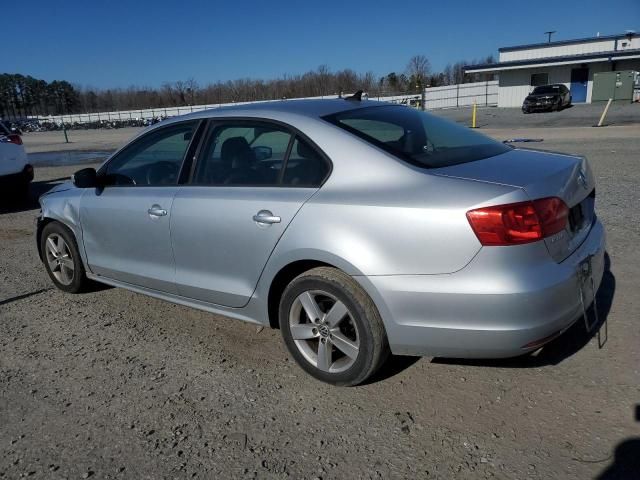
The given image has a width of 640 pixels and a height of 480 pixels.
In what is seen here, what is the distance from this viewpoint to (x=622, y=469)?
2316mm

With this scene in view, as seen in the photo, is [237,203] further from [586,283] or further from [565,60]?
[565,60]

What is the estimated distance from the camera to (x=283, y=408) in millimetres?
2961

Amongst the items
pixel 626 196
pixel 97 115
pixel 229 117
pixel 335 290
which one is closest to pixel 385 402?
pixel 335 290

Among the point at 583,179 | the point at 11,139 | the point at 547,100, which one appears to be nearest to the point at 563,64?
the point at 547,100

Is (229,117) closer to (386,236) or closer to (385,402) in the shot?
(386,236)

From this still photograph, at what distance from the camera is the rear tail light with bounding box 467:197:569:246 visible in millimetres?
2486

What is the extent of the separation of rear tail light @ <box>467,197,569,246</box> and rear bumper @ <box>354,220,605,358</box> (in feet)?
0.17

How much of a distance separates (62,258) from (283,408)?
2965 millimetres

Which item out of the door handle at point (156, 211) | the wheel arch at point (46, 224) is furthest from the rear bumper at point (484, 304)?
the wheel arch at point (46, 224)

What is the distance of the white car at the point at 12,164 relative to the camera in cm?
948

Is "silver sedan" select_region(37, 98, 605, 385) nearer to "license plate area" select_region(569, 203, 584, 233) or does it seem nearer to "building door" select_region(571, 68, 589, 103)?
"license plate area" select_region(569, 203, 584, 233)

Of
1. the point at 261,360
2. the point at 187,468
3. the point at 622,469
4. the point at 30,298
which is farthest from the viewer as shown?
the point at 30,298

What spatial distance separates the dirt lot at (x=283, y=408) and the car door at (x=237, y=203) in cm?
54

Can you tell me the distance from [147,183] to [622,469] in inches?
137
